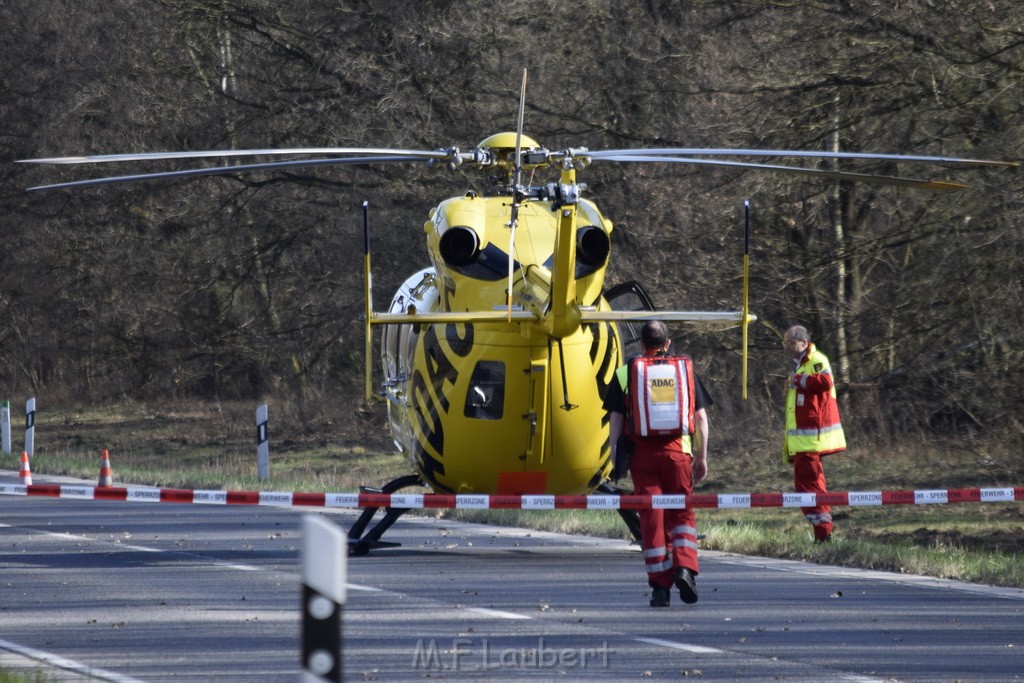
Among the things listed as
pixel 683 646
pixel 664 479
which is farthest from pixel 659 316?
pixel 683 646

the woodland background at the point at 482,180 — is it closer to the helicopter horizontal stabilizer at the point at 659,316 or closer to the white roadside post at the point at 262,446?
the white roadside post at the point at 262,446

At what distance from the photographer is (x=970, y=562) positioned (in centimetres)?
1186

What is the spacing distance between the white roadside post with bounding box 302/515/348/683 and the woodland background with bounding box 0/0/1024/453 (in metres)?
13.4

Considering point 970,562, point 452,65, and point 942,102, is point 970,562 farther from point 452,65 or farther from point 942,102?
point 452,65

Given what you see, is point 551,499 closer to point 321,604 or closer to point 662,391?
point 662,391

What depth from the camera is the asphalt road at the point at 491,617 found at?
803cm

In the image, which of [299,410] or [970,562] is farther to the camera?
[299,410]

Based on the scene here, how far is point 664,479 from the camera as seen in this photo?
10117 millimetres

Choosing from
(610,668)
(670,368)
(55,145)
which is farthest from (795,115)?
(55,145)

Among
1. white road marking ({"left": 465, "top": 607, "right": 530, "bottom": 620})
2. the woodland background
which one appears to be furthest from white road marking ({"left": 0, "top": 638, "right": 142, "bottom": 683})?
the woodland background

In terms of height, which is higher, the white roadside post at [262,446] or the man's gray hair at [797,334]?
the man's gray hair at [797,334]

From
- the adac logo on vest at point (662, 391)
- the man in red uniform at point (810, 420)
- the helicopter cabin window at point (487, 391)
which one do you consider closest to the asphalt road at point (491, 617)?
the helicopter cabin window at point (487, 391)

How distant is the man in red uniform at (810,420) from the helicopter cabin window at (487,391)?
3.38 metres

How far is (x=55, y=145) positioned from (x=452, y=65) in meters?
9.67
